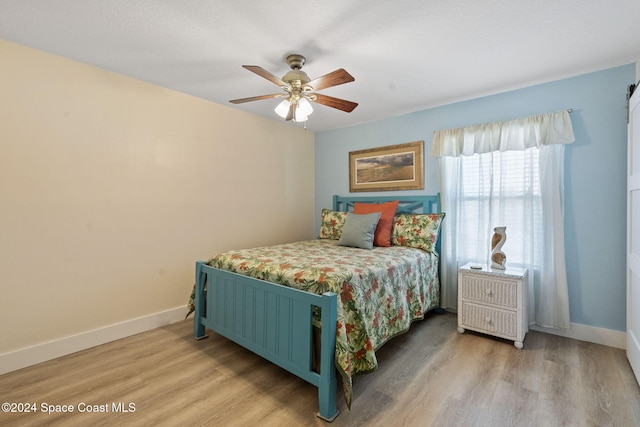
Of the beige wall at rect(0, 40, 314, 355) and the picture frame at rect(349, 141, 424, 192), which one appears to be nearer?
the beige wall at rect(0, 40, 314, 355)

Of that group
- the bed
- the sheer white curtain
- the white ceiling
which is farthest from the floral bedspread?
the white ceiling

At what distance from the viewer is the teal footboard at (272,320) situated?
162 centimetres

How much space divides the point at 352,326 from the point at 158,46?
2.36m

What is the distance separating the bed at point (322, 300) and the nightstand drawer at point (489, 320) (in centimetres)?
37

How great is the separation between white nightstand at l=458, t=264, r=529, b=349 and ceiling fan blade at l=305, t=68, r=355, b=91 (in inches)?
Answer: 77.6

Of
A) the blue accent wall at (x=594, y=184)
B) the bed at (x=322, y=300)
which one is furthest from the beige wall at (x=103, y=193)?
the blue accent wall at (x=594, y=184)

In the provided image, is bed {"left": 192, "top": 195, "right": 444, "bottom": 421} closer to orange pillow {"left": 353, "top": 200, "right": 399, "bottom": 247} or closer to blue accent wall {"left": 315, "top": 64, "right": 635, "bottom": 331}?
orange pillow {"left": 353, "top": 200, "right": 399, "bottom": 247}

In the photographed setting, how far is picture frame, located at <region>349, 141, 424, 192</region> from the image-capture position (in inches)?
138

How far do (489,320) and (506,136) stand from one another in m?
1.69

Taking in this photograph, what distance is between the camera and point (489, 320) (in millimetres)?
2525

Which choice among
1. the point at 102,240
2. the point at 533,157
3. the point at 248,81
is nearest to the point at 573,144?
the point at 533,157

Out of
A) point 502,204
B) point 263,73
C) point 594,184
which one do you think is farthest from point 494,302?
point 263,73

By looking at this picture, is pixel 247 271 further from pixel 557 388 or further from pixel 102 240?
pixel 557 388

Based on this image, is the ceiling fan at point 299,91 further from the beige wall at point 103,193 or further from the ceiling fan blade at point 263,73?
the beige wall at point 103,193
